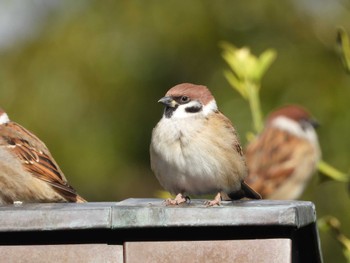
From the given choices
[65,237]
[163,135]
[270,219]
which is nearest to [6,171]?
[163,135]

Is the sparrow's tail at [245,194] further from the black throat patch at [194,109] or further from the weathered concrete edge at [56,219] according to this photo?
the weathered concrete edge at [56,219]

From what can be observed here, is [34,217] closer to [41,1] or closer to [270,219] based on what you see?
[270,219]

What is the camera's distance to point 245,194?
4352 millimetres

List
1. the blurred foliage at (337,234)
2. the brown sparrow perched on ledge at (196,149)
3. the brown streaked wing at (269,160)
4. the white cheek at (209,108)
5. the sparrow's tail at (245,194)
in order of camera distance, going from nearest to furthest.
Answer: the blurred foliage at (337,234) → the brown sparrow perched on ledge at (196,149) → the sparrow's tail at (245,194) → the white cheek at (209,108) → the brown streaked wing at (269,160)

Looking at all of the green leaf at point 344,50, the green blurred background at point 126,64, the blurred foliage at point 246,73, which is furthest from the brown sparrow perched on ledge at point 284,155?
the green leaf at point 344,50

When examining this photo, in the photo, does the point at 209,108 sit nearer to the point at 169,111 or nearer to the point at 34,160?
the point at 169,111

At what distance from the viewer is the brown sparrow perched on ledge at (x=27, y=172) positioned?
4805mm

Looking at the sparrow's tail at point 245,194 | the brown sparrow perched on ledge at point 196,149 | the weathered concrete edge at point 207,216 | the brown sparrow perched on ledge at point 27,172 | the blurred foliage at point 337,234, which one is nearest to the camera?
the weathered concrete edge at point 207,216

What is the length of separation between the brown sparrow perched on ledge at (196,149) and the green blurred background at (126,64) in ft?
8.50

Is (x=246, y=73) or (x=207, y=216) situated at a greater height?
(x=246, y=73)

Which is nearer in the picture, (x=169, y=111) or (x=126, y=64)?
(x=169, y=111)

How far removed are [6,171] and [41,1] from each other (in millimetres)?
3285

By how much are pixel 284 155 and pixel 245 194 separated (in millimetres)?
2967

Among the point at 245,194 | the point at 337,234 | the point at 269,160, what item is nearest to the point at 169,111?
the point at 245,194
